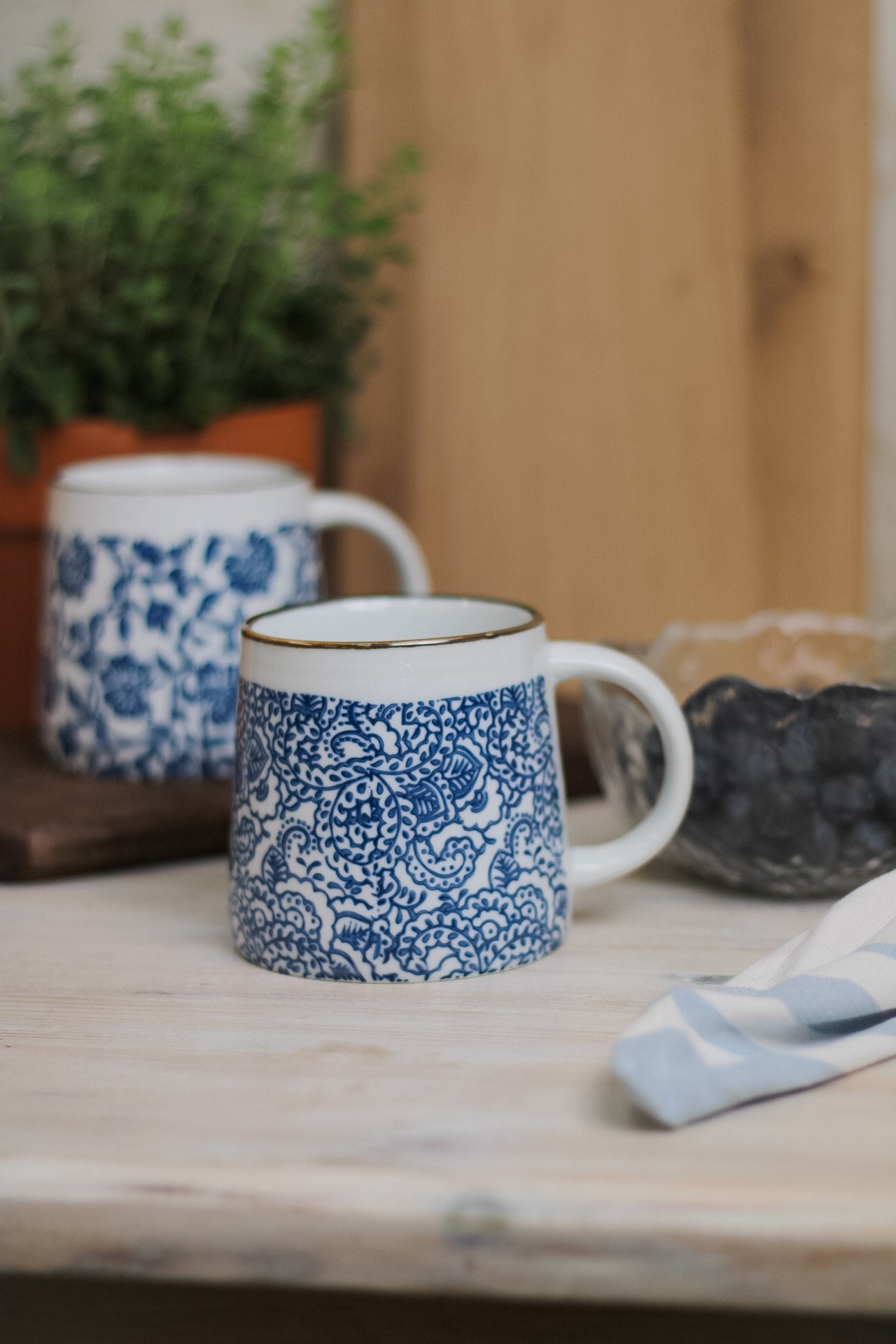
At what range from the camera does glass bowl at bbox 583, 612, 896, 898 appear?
1.91ft

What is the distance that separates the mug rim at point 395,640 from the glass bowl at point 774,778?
0.08 metres

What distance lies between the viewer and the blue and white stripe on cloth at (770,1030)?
0.42m

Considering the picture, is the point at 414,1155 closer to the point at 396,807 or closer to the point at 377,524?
the point at 396,807

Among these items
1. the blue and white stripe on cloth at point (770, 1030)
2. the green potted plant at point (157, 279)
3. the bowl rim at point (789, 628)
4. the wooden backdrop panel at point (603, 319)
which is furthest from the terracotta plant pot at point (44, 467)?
the blue and white stripe on cloth at point (770, 1030)

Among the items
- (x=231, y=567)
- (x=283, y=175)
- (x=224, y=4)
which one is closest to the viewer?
(x=231, y=567)

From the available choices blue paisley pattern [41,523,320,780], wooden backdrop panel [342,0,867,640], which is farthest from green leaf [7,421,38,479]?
wooden backdrop panel [342,0,867,640]

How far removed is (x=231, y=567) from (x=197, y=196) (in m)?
0.29

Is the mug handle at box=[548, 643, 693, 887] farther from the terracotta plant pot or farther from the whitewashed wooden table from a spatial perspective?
the terracotta plant pot

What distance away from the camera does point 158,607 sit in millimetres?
708

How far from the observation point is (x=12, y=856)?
66 cm

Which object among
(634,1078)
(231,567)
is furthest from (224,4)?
(634,1078)

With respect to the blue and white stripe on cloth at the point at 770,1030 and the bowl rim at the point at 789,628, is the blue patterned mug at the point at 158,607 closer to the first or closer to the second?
the bowl rim at the point at 789,628

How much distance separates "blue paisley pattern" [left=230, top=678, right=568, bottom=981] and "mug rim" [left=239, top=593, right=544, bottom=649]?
0.8 inches

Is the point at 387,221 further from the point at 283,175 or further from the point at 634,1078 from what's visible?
the point at 634,1078
